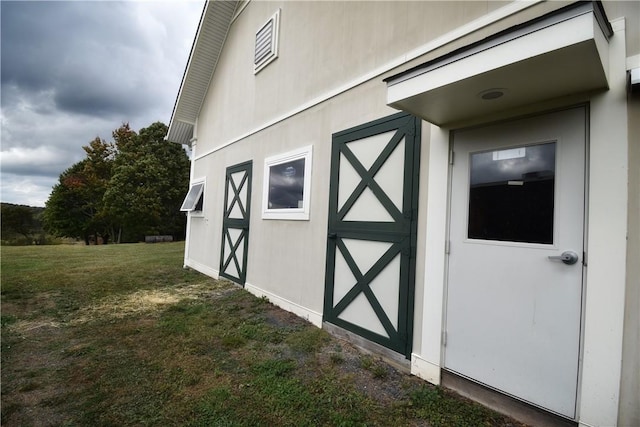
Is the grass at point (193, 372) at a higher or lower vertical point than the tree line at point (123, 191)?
lower

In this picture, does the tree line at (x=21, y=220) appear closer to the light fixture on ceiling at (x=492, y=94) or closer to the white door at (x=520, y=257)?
the white door at (x=520, y=257)

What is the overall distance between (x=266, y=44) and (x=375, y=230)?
14.6 feet

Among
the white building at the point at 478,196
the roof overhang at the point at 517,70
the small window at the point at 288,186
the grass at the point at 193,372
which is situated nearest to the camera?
the roof overhang at the point at 517,70

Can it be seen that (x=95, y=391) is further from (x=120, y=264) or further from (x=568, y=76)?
(x=120, y=264)

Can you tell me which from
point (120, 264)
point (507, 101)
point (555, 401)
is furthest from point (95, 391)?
point (120, 264)

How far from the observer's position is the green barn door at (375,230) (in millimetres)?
2938

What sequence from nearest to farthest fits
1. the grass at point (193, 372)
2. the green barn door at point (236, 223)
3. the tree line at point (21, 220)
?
the grass at point (193, 372) < the green barn door at point (236, 223) < the tree line at point (21, 220)

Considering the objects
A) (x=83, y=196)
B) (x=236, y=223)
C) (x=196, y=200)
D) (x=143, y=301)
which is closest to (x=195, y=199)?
(x=196, y=200)

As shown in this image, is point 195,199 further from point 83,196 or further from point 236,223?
point 83,196

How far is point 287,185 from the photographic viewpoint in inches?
192

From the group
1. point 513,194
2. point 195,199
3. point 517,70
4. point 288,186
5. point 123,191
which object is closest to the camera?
point 517,70

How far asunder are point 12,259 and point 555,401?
1336cm

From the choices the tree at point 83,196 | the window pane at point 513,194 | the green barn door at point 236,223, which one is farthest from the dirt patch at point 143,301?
the tree at point 83,196

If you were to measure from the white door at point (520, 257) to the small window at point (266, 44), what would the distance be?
13.8 ft
